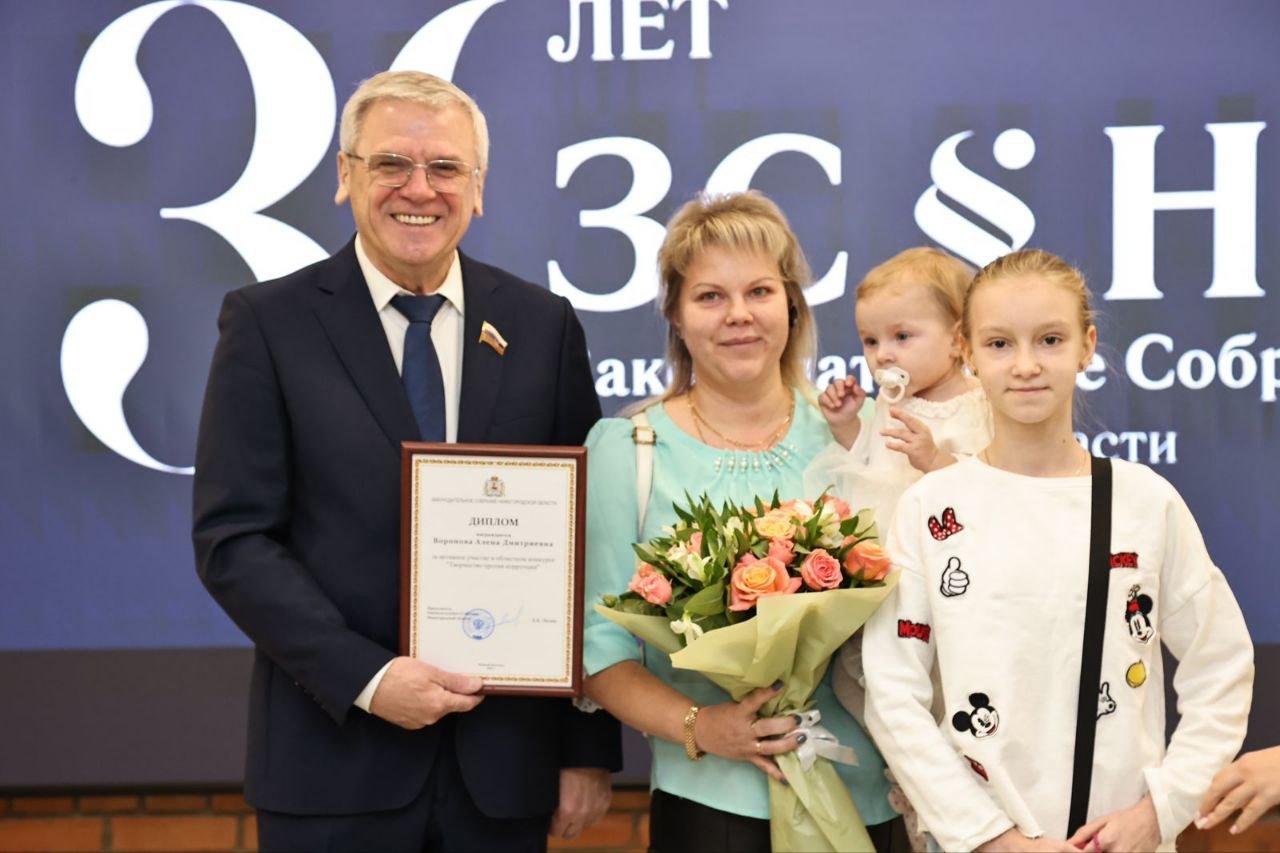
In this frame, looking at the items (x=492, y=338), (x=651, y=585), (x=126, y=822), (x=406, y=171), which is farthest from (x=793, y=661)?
(x=126, y=822)

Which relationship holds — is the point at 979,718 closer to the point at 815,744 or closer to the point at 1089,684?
the point at 1089,684

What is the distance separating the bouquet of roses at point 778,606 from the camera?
2004 mm

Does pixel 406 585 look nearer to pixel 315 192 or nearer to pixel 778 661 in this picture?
pixel 778 661

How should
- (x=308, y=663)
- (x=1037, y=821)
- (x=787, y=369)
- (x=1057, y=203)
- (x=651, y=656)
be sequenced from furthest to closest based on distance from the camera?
1. (x=1057, y=203)
2. (x=787, y=369)
3. (x=651, y=656)
4. (x=308, y=663)
5. (x=1037, y=821)

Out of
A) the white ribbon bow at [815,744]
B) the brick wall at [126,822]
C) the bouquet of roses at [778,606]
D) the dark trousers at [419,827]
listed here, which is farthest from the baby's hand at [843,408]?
the brick wall at [126,822]

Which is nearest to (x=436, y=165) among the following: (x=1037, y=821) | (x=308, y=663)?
(x=308, y=663)

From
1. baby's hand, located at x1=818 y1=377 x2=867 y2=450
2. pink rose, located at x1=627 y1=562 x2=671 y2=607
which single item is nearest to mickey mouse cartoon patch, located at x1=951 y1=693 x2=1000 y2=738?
pink rose, located at x1=627 y1=562 x2=671 y2=607

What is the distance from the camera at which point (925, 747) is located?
2020mm

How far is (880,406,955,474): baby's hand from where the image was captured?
7.81ft

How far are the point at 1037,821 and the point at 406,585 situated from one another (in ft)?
3.29

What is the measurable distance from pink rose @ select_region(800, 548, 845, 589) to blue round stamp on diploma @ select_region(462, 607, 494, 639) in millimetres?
522

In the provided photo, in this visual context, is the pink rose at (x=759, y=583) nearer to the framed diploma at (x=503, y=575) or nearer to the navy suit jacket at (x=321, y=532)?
the framed diploma at (x=503, y=575)

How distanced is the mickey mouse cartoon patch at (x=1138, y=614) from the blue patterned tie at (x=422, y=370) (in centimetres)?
111

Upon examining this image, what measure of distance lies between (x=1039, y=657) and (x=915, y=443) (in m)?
0.49
